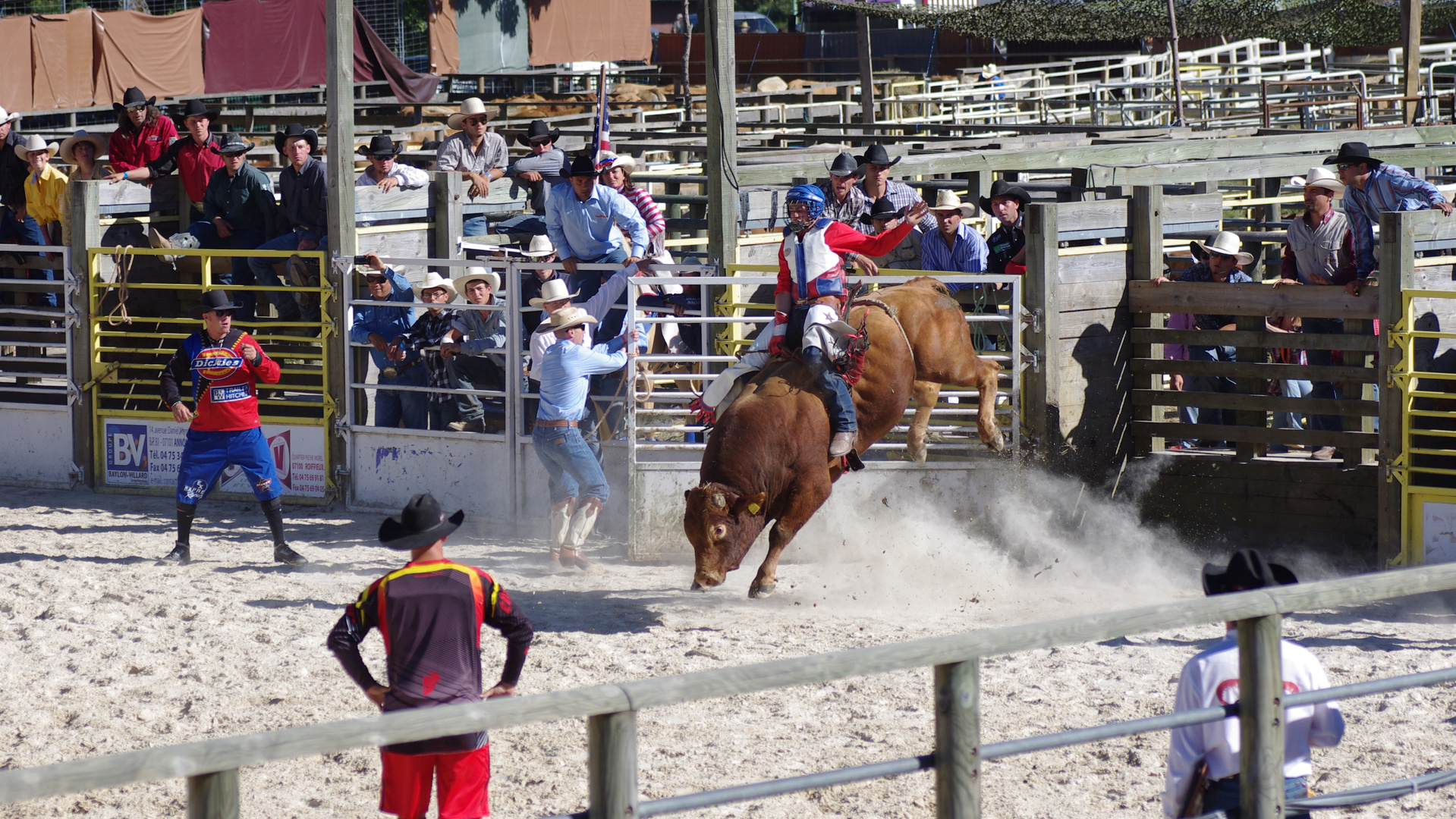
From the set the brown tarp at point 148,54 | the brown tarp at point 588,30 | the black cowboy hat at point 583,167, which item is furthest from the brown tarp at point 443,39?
the black cowboy hat at point 583,167

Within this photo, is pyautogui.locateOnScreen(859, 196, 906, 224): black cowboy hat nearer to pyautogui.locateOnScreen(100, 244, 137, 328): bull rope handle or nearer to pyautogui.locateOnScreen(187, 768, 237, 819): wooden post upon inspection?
pyautogui.locateOnScreen(100, 244, 137, 328): bull rope handle

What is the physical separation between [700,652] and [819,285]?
7.13 ft

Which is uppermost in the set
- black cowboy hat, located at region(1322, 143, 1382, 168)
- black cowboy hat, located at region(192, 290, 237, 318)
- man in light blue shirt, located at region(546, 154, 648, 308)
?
black cowboy hat, located at region(1322, 143, 1382, 168)

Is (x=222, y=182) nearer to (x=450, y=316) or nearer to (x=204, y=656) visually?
(x=450, y=316)

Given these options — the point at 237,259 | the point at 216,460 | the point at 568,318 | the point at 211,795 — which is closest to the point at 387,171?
the point at 237,259

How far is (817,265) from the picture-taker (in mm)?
8500

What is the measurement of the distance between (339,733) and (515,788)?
3353mm

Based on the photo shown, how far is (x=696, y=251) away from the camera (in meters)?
14.4

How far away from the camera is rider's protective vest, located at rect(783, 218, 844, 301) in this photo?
8.51 meters

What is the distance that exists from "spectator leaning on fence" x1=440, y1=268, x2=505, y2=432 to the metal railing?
774 cm

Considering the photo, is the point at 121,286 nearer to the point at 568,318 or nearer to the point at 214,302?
the point at 214,302

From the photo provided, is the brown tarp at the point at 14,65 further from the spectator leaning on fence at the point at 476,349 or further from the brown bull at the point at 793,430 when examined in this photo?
the brown bull at the point at 793,430

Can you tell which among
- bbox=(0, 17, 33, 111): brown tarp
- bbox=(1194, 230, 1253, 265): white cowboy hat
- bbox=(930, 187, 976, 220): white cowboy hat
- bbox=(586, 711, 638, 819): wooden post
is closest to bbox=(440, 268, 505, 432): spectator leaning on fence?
bbox=(930, 187, 976, 220): white cowboy hat

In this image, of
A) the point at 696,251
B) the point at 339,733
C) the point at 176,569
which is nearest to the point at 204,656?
the point at 176,569
